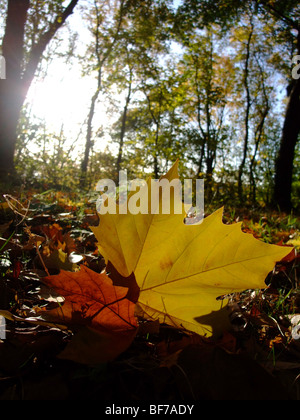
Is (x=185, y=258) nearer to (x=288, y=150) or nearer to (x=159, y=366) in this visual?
(x=159, y=366)

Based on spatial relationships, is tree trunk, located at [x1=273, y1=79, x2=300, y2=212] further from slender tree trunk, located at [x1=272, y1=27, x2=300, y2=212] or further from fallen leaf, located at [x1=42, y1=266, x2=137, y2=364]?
fallen leaf, located at [x1=42, y1=266, x2=137, y2=364]

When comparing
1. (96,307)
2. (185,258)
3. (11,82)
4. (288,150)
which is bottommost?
(96,307)

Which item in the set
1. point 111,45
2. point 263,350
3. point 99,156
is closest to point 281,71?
point 111,45

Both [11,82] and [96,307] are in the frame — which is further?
[11,82]

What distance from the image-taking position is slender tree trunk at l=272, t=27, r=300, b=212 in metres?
7.78

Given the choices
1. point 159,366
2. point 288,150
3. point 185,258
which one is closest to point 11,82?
point 288,150

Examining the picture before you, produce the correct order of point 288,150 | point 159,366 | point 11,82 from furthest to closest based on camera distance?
point 288,150 → point 11,82 → point 159,366

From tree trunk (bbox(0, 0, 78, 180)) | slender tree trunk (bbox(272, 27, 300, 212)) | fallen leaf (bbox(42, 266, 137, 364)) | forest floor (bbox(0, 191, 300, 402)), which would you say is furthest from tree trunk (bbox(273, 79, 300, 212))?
fallen leaf (bbox(42, 266, 137, 364))

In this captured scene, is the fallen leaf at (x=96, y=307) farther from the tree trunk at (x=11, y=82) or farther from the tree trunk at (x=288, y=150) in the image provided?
the tree trunk at (x=288, y=150)

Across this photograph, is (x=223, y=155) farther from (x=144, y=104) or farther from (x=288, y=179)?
(x=288, y=179)

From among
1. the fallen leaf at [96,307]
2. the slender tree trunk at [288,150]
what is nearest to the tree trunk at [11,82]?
the fallen leaf at [96,307]

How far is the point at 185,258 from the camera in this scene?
0.70 meters

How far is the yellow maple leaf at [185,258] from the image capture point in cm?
67

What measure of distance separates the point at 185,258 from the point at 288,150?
8.43 meters
